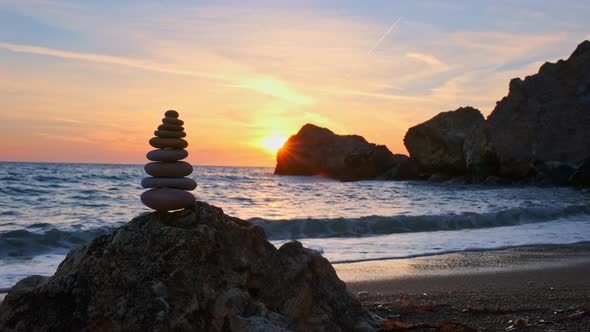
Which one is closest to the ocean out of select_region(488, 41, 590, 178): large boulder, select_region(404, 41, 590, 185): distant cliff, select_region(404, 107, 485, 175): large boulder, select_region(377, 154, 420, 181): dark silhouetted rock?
select_region(404, 41, 590, 185): distant cliff

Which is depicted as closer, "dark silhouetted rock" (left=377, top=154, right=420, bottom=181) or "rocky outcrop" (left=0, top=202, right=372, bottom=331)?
"rocky outcrop" (left=0, top=202, right=372, bottom=331)

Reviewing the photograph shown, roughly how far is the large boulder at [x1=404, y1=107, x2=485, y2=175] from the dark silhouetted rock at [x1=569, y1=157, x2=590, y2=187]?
843 centimetres

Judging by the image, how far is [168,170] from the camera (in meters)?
4.16

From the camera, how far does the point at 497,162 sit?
43.9 metres

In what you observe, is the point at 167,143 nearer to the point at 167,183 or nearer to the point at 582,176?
the point at 167,183

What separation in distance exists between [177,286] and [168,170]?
2.83ft

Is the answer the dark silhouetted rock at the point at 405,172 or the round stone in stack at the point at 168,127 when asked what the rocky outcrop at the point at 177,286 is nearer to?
the round stone in stack at the point at 168,127

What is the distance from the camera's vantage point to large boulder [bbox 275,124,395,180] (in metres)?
55.3

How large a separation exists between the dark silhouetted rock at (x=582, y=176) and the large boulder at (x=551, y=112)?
1531 cm

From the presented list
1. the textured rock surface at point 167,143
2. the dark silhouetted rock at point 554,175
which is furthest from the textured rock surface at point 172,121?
the dark silhouetted rock at point 554,175

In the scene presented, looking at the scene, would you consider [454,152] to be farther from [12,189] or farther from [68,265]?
[68,265]

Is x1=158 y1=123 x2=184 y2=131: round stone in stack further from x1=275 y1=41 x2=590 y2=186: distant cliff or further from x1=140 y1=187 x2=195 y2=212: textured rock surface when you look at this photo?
x1=275 y1=41 x2=590 y2=186: distant cliff

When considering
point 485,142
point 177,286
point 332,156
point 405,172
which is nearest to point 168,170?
point 177,286

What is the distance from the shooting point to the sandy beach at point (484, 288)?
17.9ft
